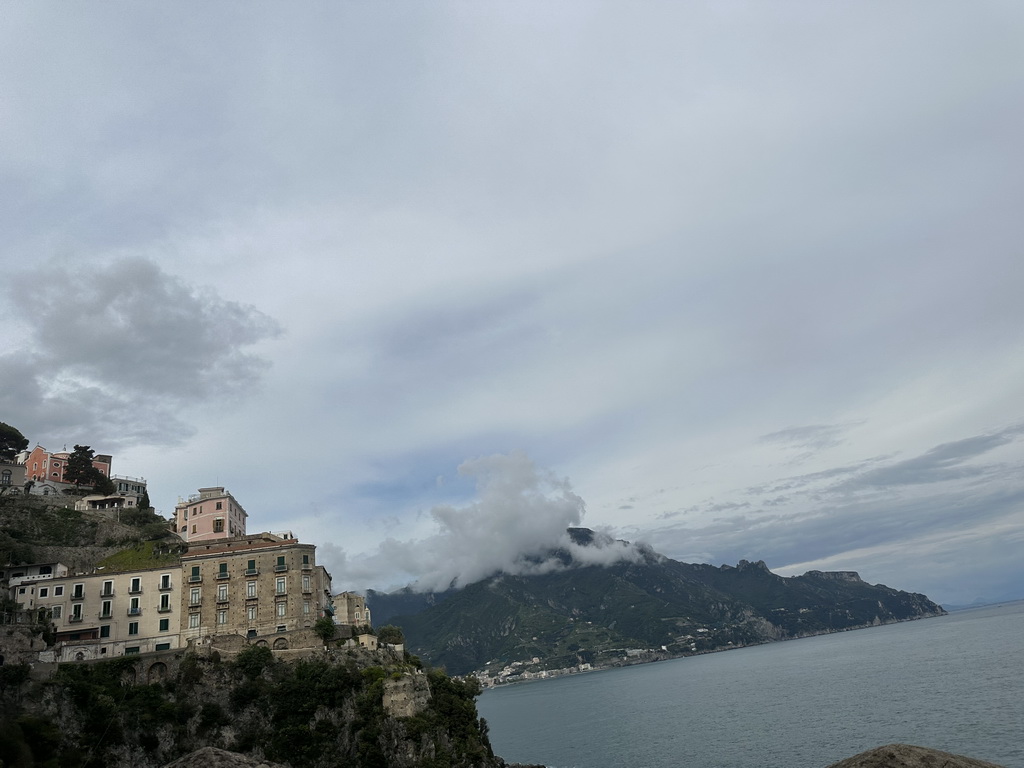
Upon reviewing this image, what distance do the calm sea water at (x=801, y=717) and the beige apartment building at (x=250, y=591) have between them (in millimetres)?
57151

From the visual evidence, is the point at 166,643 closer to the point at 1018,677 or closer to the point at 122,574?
the point at 122,574

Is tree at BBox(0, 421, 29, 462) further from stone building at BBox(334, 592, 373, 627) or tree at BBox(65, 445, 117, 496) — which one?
stone building at BBox(334, 592, 373, 627)

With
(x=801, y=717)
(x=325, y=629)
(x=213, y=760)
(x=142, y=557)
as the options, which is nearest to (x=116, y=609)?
(x=142, y=557)

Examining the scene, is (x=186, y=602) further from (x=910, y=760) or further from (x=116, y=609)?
(x=910, y=760)

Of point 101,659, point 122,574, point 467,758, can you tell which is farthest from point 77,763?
point 467,758

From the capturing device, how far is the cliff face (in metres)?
55.2

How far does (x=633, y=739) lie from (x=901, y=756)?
370 ft

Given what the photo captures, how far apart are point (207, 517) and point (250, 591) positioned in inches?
893

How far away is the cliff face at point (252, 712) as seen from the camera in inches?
2172

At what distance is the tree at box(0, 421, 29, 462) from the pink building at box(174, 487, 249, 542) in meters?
28.1

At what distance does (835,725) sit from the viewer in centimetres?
9300

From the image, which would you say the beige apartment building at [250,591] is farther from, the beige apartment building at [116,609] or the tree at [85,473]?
the tree at [85,473]

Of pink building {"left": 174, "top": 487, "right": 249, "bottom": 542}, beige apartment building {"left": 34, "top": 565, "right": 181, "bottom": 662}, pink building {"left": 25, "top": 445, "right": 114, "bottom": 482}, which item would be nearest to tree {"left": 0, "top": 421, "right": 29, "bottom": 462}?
pink building {"left": 25, "top": 445, "right": 114, "bottom": 482}

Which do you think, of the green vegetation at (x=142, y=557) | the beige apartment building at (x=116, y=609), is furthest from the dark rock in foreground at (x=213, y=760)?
the green vegetation at (x=142, y=557)
